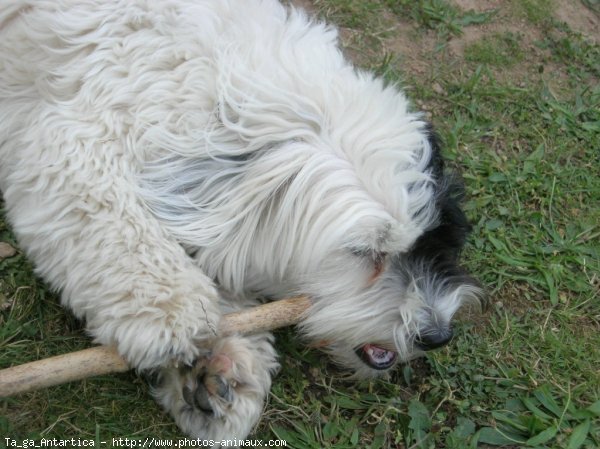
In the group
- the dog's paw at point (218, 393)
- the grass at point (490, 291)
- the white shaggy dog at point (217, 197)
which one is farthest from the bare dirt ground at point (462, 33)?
the dog's paw at point (218, 393)

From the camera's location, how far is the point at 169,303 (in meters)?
2.29

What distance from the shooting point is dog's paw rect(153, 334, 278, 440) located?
231 cm

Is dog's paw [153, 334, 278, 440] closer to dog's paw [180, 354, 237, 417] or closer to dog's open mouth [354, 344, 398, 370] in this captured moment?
dog's paw [180, 354, 237, 417]

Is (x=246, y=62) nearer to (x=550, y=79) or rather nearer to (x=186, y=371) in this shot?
(x=186, y=371)

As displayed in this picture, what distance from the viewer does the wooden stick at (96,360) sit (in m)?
2.10

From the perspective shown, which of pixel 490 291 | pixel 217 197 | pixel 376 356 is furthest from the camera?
pixel 490 291

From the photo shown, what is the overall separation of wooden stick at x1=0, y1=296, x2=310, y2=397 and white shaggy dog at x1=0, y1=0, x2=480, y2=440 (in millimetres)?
52

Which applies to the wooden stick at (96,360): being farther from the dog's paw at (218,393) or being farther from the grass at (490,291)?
the grass at (490,291)

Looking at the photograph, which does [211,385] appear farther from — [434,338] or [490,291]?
[490,291]

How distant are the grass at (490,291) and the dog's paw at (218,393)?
127mm

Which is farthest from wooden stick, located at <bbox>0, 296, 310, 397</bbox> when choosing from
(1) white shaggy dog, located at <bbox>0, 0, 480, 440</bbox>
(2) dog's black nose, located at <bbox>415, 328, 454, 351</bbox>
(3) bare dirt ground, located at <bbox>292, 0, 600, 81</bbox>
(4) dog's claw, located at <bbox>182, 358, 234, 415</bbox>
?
(3) bare dirt ground, located at <bbox>292, 0, 600, 81</bbox>

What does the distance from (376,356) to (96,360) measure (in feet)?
3.25

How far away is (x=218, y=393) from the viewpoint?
230 cm

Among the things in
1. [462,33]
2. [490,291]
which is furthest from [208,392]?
[462,33]
